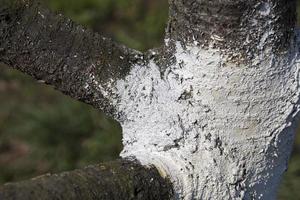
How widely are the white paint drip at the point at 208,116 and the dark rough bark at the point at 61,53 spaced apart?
0.02 meters

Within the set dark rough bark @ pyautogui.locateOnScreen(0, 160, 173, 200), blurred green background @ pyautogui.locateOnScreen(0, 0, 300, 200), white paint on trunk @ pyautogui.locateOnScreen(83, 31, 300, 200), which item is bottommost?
dark rough bark @ pyautogui.locateOnScreen(0, 160, 173, 200)

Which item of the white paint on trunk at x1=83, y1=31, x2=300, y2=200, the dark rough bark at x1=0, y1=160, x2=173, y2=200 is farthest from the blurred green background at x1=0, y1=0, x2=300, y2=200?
the dark rough bark at x1=0, y1=160, x2=173, y2=200

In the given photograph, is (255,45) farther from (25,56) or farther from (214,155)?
(25,56)

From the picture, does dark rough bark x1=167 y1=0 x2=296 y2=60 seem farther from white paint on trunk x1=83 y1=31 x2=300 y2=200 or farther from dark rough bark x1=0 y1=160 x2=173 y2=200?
dark rough bark x1=0 y1=160 x2=173 y2=200

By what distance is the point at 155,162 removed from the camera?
2.27ft

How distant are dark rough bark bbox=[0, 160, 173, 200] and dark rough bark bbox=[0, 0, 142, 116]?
0.11m

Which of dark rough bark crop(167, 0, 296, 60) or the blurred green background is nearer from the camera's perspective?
dark rough bark crop(167, 0, 296, 60)

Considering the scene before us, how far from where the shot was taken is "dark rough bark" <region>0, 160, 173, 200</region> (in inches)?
22.0

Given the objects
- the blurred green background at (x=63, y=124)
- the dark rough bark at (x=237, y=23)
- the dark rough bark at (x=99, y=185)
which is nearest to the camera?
the dark rough bark at (x=99, y=185)

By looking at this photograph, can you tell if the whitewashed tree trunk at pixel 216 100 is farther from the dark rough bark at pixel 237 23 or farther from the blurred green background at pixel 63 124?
the blurred green background at pixel 63 124

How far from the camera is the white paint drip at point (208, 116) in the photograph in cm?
72

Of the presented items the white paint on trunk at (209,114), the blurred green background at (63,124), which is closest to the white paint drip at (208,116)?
the white paint on trunk at (209,114)

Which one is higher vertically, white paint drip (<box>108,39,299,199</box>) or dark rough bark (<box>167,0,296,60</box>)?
dark rough bark (<box>167,0,296,60</box>)

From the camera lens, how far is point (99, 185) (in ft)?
2.00
